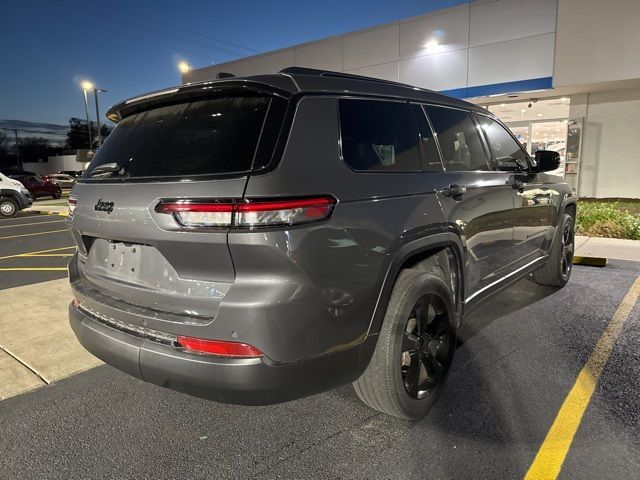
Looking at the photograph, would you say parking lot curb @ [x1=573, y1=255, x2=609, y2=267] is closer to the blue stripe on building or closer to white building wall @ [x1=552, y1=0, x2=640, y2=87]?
white building wall @ [x1=552, y1=0, x2=640, y2=87]

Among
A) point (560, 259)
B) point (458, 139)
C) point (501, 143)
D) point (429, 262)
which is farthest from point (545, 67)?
point (429, 262)

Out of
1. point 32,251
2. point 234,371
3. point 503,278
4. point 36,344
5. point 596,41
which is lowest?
point 32,251

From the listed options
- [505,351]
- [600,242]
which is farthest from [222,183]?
[600,242]

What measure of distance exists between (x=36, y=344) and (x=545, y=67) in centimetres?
1411

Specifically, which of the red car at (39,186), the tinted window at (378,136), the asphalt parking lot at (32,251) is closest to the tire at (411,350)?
the tinted window at (378,136)

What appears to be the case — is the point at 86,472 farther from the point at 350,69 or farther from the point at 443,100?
the point at 350,69

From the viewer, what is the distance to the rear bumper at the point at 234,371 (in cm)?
197

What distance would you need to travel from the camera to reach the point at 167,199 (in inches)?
80.9

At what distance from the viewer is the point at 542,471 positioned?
222 cm

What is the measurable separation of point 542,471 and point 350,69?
54.9ft

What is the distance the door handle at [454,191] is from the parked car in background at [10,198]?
17458 mm

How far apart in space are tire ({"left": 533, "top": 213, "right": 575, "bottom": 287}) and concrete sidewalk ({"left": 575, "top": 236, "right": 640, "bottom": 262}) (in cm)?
182

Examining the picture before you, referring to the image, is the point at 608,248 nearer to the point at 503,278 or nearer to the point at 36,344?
the point at 503,278

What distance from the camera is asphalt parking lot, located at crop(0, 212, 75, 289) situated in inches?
256
